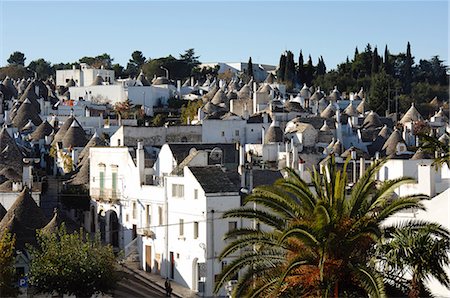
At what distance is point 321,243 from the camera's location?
15797 mm

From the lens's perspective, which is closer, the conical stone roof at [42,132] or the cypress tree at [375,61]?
the conical stone roof at [42,132]

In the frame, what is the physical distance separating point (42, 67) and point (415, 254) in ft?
446

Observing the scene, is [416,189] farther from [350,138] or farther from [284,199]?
[350,138]

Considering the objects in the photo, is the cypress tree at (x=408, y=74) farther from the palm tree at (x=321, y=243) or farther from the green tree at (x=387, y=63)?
the palm tree at (x=321, y=243)

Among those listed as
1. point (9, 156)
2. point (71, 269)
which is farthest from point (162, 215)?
point (9, 156)

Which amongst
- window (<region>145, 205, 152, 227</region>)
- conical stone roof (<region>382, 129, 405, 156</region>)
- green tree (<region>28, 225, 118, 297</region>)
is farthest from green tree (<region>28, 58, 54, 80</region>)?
green tree (<region>28, 225, 118, 297</region>)

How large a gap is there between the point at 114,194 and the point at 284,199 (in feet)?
78.8

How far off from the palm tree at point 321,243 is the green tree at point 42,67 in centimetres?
12850

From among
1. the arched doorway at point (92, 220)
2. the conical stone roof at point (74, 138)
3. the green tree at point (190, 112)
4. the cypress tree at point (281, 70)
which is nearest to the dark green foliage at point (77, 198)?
the arched doorway at point (92, 220)

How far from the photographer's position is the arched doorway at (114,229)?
4034 cm

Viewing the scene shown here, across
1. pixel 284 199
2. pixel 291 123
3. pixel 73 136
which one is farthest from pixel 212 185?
pixel 291 123

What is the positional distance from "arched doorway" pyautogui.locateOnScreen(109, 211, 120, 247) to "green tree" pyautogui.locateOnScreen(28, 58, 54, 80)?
104269 millimetres

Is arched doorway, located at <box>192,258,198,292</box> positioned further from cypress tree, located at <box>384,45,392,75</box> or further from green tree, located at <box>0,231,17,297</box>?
cypress tree, located at <box>384,45,392,75</box>

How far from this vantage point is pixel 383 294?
14.7 meters
